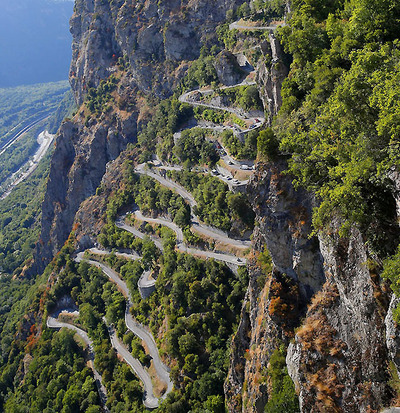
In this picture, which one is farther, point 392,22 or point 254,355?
point 254,355

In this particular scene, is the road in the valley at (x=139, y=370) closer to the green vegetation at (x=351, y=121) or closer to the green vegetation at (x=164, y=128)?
the green vegetation at (x=351, y=121)

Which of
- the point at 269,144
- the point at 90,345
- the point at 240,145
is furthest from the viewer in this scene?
the point at 90,345

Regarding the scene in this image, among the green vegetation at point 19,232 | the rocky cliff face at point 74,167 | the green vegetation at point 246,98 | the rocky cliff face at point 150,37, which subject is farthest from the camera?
the green vegetation at point 19,232

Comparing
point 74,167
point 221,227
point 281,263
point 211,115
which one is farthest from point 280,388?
point 74,167

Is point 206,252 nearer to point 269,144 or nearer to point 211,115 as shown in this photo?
point 211,115

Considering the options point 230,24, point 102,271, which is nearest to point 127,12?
point 230,24

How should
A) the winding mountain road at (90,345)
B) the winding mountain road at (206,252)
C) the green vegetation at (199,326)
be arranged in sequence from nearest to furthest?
the green vegetation at (199,326) < the winding mountain road at (206,252) < the winding mountain road at (90,345)

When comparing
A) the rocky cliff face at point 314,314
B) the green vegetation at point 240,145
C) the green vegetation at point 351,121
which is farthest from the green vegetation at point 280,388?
the green vegetation at point 240,145

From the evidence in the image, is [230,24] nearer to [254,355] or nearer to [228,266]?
[228,266]

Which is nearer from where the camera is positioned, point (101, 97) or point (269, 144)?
point (269, 144)
